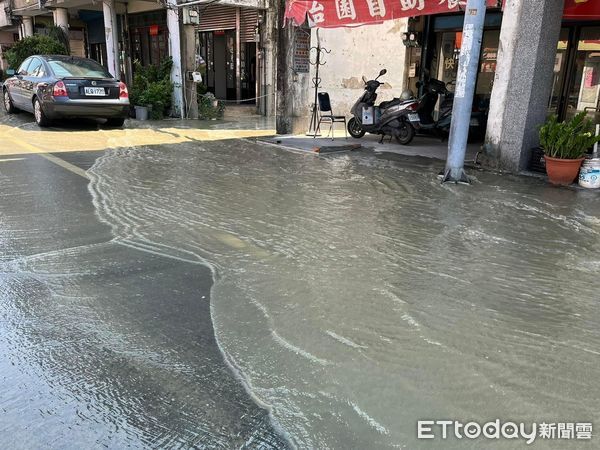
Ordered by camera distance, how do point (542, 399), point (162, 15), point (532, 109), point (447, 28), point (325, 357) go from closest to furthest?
point (542, 399), point (325, 357), point (532, 109), point (447, 28), point (162, 15)

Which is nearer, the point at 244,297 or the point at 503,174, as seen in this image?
the point at 244,297

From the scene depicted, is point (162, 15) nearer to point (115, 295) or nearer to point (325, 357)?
point (115, 295)

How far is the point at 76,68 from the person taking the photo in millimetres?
10977

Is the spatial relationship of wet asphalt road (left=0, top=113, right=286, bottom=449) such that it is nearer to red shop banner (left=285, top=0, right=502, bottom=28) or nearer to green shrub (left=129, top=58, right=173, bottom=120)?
red shop banner (left=285, top=0, right=502, bottom=28)

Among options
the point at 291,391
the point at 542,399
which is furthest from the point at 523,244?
the point at 291,391

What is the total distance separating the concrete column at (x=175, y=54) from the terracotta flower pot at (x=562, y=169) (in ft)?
32.2

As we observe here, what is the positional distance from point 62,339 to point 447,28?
35.7ft

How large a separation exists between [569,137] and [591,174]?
0.56 metres

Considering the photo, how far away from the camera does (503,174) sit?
24.5 feet

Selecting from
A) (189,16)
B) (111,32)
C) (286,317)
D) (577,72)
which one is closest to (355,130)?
(577,72)

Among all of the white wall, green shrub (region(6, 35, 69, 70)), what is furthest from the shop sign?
green shrub (region(6, 35, 69, 70))

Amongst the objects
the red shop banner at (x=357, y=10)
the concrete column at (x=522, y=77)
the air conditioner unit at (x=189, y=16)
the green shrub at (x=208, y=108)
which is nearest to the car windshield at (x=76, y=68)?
the air conditioner unit at (x=189, y=16)

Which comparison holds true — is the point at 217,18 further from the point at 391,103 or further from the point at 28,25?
the point at 391,103

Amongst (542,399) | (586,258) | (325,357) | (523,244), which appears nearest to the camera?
(542,399)
